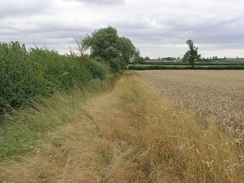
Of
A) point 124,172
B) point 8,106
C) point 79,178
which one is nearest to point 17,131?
point 8,106

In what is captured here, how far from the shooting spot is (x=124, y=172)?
3418 mm

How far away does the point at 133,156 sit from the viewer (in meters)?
4.09

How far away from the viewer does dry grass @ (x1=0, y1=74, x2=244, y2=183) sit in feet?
10.5

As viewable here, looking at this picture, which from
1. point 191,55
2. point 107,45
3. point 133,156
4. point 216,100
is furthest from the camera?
point 191,55

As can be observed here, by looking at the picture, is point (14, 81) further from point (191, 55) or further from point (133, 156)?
point (191, 55)

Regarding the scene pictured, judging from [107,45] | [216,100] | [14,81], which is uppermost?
[107,45]

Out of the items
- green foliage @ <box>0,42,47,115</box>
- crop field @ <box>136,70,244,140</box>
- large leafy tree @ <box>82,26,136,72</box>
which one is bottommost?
crop field @ <box>136,70,244,140</box>

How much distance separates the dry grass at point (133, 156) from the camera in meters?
3.21

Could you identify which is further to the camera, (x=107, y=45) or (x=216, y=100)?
(x=107, y=45)

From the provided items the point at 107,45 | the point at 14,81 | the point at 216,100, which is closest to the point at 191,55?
the point at 107,45

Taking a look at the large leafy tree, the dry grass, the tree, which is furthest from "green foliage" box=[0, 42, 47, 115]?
the tree

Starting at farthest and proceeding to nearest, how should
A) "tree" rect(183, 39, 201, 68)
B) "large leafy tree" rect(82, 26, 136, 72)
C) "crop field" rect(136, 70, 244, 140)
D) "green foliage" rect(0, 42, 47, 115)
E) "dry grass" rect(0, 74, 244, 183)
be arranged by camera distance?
1. "tree" rect(183, 39, 201, 68)
2. "large leafy tree" rect(82, 26, 136, 72)
3. "green foliage" rect(0, 42, 47, 115)
4. "crop field" rect(136, 70, 244, 140)
5. "dry grass" rect(0, 74, 244, 183)

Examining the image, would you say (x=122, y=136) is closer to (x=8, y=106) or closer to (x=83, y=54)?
(x=8, y=106)

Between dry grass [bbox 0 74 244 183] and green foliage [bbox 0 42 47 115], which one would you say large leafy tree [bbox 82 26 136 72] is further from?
dry grass [bbox 0 74 244 183]
